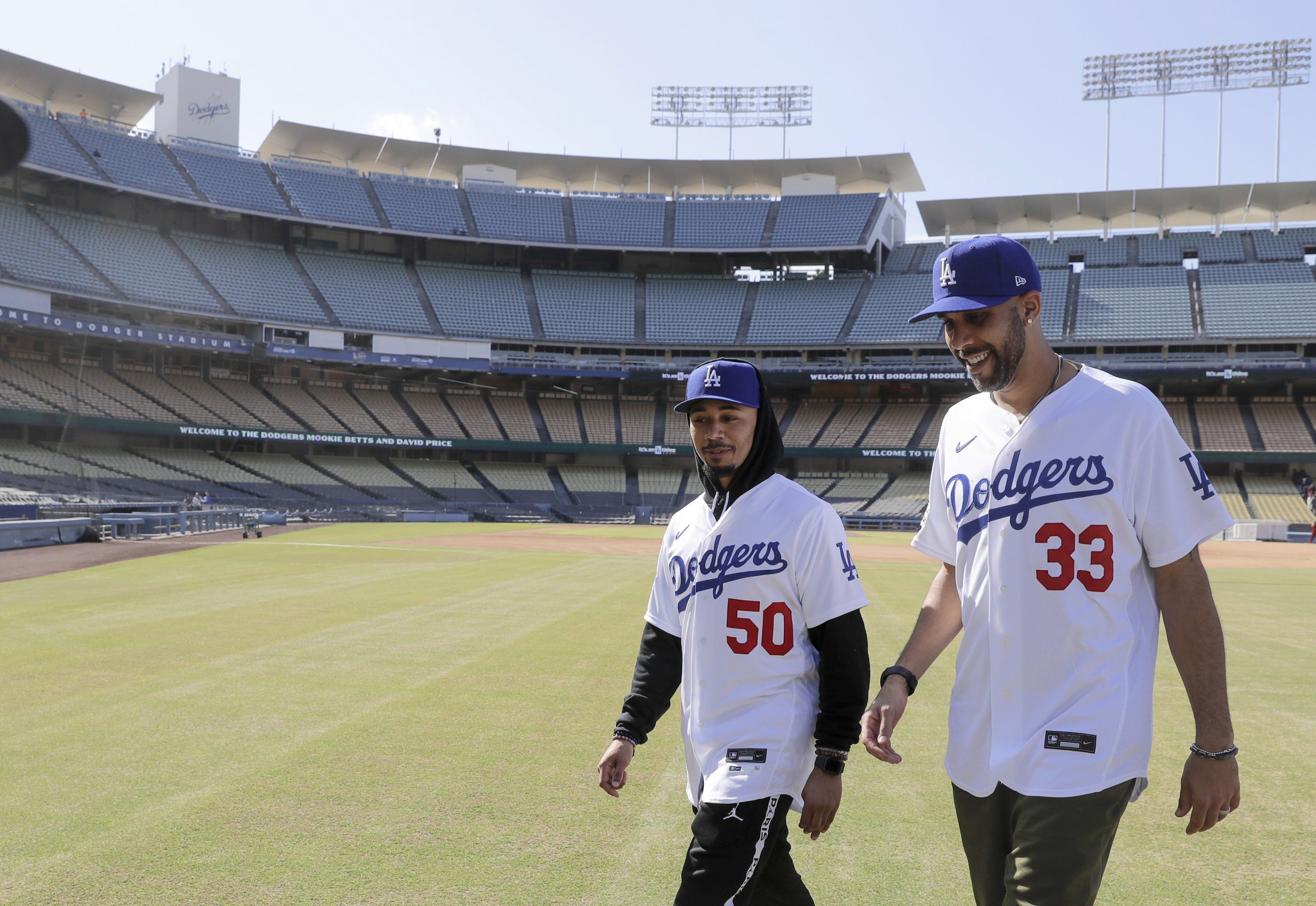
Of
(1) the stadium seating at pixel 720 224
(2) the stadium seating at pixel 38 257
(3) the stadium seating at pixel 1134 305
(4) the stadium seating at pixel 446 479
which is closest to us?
(2) the stadium seating at pixel 38 257

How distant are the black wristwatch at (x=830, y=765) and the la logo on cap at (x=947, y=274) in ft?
5.35

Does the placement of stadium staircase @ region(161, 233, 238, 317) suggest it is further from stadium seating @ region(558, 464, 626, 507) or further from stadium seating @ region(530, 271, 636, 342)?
stadium seating @ region(558, 464, 626, 507)

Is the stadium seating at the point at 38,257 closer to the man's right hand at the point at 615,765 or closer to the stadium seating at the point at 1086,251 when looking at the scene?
the man's right hand at the point at 615,765

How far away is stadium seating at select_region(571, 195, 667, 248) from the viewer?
67.6 m

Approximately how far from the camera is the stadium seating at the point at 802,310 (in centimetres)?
6262

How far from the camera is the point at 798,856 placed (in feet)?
15.4

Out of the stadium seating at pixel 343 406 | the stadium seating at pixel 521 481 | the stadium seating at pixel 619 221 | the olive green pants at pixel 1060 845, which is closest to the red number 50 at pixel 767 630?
the olive green pants at pixel 1060 845

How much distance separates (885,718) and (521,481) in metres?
56.8

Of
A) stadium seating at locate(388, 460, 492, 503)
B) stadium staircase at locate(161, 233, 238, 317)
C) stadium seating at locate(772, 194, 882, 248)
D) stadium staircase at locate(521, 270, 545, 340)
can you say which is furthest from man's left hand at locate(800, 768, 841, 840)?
stadium seating at locate(772, 194, 882, 248)

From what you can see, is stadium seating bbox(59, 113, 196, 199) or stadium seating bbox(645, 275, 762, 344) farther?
stadium seating bbox(645, 275, 762, 344)

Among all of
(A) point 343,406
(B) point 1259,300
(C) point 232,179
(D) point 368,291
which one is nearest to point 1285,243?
(B) point 1259,300

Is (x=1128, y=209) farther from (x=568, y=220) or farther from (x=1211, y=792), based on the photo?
(x=1211, y=792)

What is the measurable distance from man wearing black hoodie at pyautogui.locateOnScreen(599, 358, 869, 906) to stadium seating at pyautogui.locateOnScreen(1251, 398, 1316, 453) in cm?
6001

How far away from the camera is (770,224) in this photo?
2650 inches
